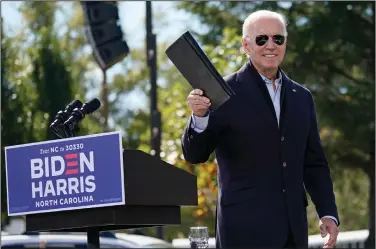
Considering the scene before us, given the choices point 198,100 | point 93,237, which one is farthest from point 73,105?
point 198,100

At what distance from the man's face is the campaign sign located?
3.01ft

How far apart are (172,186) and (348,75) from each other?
17.7 metres

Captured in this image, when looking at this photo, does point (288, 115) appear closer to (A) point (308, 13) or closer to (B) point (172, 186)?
(B) point (172, 186)

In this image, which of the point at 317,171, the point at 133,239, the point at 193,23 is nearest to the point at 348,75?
the point at 193,23

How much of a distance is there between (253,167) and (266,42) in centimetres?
62

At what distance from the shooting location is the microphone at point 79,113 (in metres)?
4.90

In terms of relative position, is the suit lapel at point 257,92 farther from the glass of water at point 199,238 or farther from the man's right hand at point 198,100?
the glass of water at point 199,238

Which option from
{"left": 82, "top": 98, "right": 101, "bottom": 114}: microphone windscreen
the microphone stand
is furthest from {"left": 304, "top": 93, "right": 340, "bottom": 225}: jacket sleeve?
the microphone stand

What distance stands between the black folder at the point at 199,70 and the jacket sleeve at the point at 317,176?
2.77ft

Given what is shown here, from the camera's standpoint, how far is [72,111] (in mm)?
5039

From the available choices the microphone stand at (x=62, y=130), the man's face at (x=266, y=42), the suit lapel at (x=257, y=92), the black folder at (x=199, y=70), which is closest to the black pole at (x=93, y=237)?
the microphone stand at (x=62, y=130)

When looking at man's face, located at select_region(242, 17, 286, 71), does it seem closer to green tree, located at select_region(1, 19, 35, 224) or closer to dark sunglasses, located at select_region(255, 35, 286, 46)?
dark sunglasses, located at select_region(255, 35, 286, 46)

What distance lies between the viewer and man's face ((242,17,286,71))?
488cm

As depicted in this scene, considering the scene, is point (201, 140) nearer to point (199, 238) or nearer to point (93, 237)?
point (93, 237)
